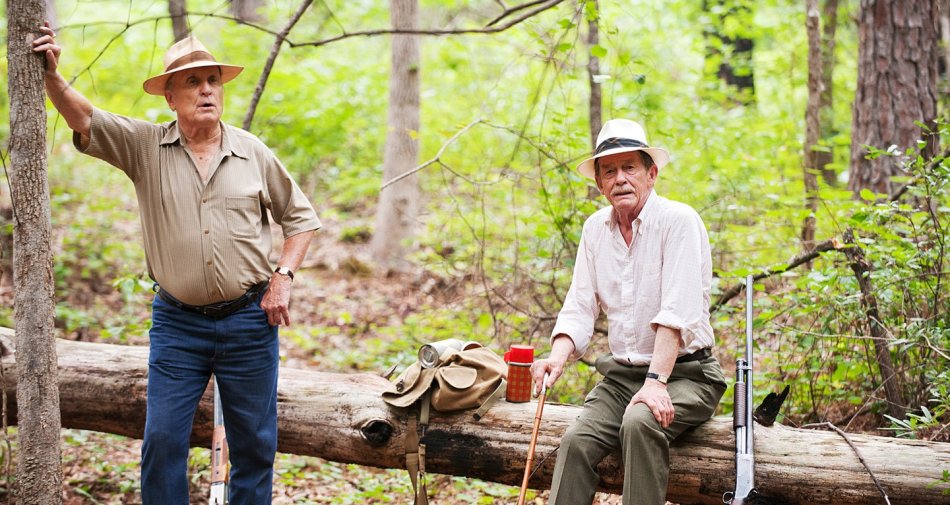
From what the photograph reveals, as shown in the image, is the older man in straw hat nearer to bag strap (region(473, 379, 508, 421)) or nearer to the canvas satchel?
the canvas satchel

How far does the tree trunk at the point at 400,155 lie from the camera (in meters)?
9.61

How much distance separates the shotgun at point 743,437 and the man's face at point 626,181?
2.67ft

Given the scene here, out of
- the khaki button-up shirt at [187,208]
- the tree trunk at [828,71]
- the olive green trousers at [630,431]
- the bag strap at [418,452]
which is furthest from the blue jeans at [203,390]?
the tree trunk at [828,71]

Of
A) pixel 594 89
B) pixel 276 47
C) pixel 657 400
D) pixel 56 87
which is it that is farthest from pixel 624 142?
pixel 594 89

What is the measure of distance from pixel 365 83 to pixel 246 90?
6.85ft

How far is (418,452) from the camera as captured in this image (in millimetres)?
3994

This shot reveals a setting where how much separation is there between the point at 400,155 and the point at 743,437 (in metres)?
6.94

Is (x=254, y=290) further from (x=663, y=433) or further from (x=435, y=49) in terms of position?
(x=435, y=49)

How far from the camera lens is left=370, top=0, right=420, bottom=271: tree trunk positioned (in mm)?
9609

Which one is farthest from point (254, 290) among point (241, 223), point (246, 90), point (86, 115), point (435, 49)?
point (435, 49)

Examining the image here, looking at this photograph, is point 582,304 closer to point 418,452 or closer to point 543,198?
point 418,452

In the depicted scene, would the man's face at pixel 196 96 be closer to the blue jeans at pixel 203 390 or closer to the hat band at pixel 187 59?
the hat band at pixel 187 59

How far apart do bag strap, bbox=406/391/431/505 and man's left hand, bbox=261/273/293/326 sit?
0.90 meters

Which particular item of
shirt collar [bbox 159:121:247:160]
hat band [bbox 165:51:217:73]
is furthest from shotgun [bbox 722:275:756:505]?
hat band [bbox 165:51:217:73]
